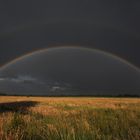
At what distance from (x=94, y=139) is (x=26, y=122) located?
2.17 metres

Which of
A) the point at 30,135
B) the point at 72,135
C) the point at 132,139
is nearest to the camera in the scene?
the point at 132,139

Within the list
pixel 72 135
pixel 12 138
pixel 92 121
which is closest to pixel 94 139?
pixel 72 135

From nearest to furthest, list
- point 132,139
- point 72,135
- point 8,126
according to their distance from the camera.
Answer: point 132,139 < point 72,135 < point 8,126

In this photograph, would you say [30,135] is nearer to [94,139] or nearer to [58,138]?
[58,138]

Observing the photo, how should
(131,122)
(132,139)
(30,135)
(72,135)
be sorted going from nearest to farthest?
(132,139), (72,135), (30,135), (131,122)

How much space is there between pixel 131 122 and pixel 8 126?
114 inches

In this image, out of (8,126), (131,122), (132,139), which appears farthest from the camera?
(131,122)

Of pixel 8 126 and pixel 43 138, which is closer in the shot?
pixel 43 138

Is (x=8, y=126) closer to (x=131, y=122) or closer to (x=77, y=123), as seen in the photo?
(x=77, y=123)

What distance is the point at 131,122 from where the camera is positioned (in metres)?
7.27

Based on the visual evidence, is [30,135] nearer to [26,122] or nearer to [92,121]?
[26,122]

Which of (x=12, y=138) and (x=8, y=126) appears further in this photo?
(x=8, y=126)

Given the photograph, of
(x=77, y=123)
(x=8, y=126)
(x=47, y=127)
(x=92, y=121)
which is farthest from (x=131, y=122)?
(x=8, y=126)

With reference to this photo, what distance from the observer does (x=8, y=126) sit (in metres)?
6.36
